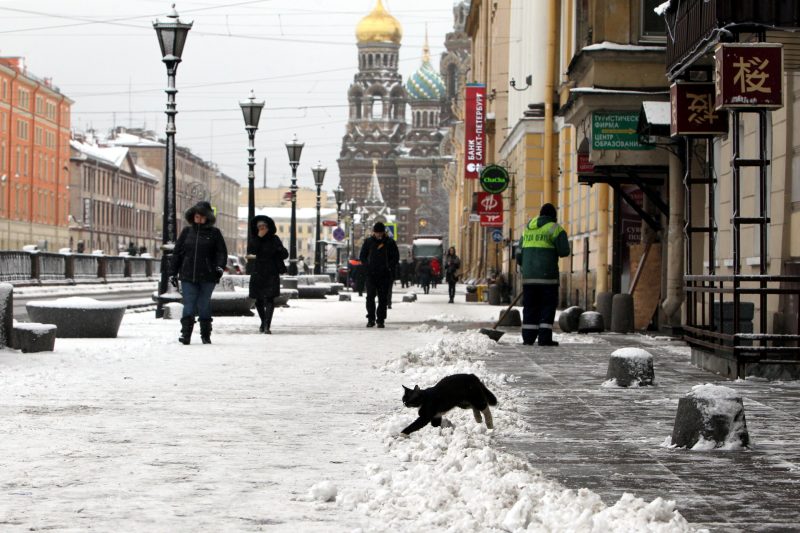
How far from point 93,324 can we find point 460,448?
36.8 ft

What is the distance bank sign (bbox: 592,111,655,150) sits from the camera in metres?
20.0

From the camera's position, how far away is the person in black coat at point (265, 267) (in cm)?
2020

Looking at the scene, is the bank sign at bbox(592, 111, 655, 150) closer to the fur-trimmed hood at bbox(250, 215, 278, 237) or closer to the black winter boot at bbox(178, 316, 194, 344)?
the fur-trimmed hood at bbox(250, 215, 278, 237)

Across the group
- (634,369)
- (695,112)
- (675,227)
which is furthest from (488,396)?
(675,227)

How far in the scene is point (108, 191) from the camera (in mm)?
128375

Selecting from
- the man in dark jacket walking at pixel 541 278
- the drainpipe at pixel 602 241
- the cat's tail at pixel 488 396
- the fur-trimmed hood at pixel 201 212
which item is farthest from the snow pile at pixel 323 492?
the drainpipe at pixel 602 241

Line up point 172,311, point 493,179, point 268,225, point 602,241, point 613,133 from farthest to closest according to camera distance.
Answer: point 493,179, point 602,241, point 172,311, point 268,225, point 613,133

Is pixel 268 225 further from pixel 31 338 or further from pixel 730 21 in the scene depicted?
pixel 730 21

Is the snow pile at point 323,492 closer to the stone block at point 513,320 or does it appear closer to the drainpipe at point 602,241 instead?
the stone block at point 513,320

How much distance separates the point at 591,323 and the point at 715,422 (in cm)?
1328

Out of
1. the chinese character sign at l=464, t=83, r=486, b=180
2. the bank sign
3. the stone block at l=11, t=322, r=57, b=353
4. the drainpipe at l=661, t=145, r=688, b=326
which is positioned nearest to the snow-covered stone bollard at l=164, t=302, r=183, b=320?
the bank sign

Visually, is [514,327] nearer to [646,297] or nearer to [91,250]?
[646,297]

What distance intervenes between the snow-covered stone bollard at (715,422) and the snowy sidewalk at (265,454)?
0.99 meters

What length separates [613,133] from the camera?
2006 cm
